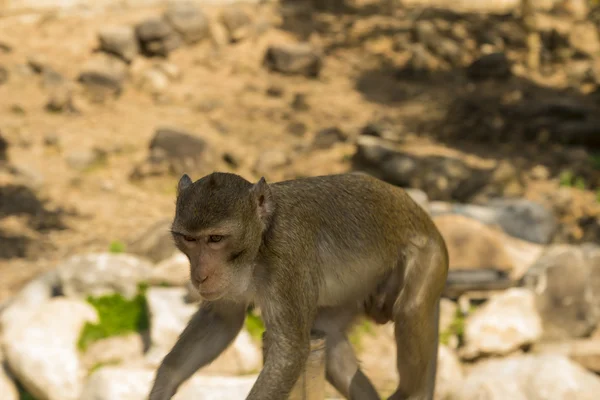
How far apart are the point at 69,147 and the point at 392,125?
590 cm

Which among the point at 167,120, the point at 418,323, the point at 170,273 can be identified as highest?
the point at 418,323

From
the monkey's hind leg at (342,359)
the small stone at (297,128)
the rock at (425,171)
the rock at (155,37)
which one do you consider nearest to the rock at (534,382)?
the monkey's hind leg at (342,359)

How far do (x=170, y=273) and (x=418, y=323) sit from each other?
187 inches

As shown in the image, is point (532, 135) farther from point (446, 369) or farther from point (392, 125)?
point (446, 369)

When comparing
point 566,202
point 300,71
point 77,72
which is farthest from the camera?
point 300,71

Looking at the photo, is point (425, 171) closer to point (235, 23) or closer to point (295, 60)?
point (295, 60)

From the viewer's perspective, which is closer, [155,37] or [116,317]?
[116,317]

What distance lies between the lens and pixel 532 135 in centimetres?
1449

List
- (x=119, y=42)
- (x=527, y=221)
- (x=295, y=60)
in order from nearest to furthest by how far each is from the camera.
Answer: (x=527, y=221), (x=119, y=42), (x=295, y=60)

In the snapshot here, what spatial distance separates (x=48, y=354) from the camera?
289 inches

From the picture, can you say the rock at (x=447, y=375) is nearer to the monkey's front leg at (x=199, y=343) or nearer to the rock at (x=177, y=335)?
the rock at (x=177, y=335)

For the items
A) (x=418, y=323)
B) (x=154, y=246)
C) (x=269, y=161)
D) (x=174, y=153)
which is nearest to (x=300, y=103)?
(x=269, y=161)

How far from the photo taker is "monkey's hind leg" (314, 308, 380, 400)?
4.36 meters

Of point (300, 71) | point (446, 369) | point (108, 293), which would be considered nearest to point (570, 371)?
point (446, 369)
